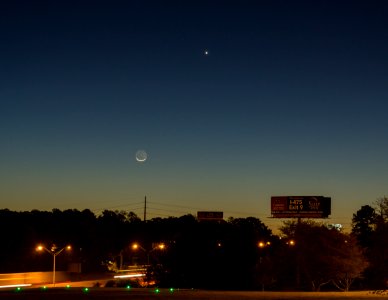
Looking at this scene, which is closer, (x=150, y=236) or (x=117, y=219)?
(x=150, y=236)

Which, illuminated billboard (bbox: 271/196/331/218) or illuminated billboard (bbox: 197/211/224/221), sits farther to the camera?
illuminated billboard (bbox: 197/211/224/221)

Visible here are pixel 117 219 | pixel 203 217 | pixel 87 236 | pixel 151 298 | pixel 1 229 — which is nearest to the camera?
pixel 151 298

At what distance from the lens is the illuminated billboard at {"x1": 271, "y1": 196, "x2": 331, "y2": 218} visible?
314 feet

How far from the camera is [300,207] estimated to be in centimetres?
9606

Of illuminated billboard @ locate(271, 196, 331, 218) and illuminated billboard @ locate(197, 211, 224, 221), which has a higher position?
illuminated billboard @ locate(271, 196, 331, 218)

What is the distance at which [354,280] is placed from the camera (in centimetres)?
6825

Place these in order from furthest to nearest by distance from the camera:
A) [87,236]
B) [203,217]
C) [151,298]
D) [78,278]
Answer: [203,217], [87,236], [78,278], [151,298]

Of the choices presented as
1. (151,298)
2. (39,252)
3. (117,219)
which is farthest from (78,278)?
(117,219)

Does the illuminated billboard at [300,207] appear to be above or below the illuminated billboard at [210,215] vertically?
above

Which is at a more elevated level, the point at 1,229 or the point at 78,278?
the point at 1,229

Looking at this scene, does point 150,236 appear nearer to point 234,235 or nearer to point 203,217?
point 203,217

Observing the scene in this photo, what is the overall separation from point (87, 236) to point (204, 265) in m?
57.1

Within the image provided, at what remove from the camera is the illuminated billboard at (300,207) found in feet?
314

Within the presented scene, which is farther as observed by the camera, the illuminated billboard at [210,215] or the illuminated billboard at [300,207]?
the illuminated billboard at [210,215]
